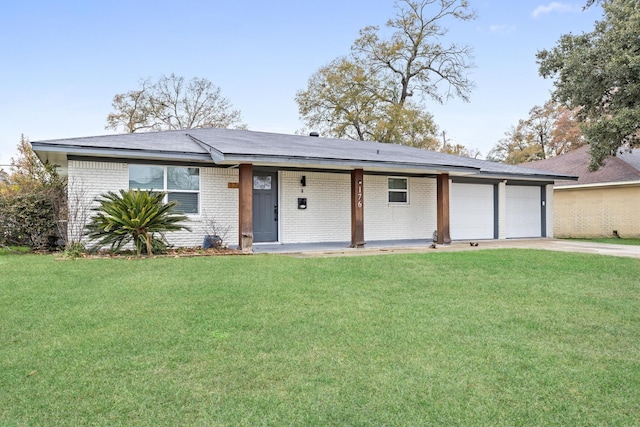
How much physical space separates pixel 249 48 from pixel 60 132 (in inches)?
468

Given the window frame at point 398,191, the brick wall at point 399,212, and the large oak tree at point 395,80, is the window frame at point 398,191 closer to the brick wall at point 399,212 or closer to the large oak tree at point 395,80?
the brick wall at point 399,212

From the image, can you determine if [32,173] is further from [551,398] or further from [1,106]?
[551,398]

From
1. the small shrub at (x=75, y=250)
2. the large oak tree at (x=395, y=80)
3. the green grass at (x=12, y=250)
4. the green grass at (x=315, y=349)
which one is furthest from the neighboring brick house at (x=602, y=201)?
the green grass at (x=12, y=250)

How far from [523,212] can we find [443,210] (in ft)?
17.6

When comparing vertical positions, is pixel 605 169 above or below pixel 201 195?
above

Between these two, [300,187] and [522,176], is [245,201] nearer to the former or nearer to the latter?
[300,187]

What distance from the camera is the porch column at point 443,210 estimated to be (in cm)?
1326

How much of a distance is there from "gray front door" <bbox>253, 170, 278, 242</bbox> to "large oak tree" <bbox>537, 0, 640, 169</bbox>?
11883 mm

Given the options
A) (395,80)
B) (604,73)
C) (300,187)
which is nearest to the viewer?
(300,187)

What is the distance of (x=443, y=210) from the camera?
43.6 feet

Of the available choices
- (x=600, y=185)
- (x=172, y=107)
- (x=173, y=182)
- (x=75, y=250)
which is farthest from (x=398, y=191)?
(x=172, y=107)

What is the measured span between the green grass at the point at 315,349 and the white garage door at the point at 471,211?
26.7ft

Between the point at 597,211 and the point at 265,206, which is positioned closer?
the point at 265,206

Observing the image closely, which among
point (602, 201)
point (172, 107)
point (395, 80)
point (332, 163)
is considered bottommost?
point (602, 201)
